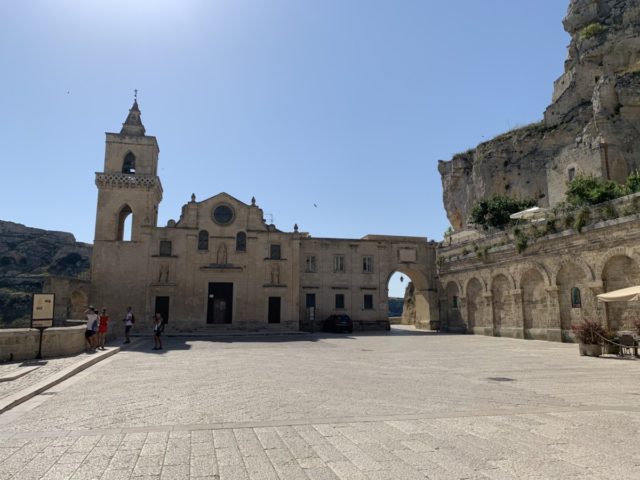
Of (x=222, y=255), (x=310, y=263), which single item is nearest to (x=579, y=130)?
(x=310, y=263)

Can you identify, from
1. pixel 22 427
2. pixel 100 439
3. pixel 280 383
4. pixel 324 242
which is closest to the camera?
pixel 100 439

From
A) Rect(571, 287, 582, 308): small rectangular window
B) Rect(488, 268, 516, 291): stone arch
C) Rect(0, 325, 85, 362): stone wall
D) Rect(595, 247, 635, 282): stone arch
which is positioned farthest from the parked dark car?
Rect(0, 325, 85, 362): stone wall

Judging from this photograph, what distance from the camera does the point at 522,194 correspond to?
49125mm

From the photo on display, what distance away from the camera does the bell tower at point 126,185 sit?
34750 millimetres

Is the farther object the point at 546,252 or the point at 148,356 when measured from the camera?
the point at 546,252

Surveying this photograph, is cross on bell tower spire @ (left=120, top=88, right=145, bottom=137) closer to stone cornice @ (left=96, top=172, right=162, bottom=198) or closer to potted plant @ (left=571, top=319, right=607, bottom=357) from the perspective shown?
stone cornice @ (left=96, top=172, right=162, bottom=198)

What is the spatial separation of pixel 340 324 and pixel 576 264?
1727 cm

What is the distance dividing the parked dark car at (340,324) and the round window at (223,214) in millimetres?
11233

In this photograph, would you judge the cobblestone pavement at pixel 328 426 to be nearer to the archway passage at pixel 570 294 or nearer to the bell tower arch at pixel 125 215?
the archway passage at pixel 570 294

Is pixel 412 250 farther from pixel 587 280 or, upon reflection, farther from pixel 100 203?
pixel 100 203

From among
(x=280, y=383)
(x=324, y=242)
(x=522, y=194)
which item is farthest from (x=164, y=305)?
(x=522, y=194)

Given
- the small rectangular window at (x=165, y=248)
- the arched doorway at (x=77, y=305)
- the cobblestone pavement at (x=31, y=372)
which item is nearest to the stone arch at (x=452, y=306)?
the small rectangular window at (x=165, y=248)

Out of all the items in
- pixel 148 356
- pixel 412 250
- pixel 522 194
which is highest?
pixel 522 194

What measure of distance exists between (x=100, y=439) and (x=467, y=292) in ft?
99.9
